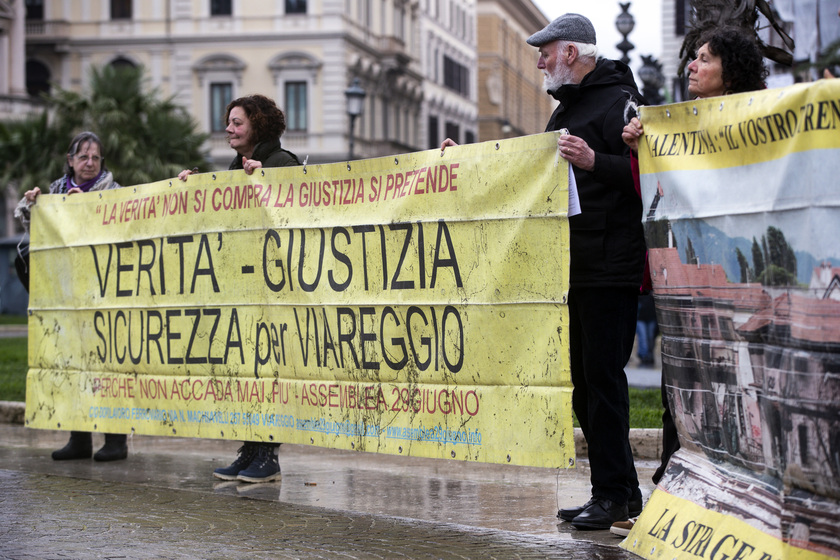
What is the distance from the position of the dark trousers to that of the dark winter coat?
7.15 ft

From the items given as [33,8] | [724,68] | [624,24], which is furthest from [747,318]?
[33,8]

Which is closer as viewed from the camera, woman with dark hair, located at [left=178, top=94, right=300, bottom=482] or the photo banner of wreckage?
the photo banner of wreckage

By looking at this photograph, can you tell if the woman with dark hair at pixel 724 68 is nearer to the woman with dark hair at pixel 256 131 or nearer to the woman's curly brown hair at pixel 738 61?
the woman's curly brown hair at pixel 738 61

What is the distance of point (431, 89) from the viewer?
6781cm

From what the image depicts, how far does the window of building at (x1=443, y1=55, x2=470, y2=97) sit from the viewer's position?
71.8 m

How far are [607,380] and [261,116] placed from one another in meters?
2.75

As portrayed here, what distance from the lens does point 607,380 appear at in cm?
513

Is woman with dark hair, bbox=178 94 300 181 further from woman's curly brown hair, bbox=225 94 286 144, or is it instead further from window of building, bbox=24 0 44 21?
window of building, bbox=24 0 44 21

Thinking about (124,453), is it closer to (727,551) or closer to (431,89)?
(727,551)

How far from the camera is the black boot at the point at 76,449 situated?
7.64 meters

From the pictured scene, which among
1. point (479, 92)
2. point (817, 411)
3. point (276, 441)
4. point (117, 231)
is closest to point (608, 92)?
point (817, 411)

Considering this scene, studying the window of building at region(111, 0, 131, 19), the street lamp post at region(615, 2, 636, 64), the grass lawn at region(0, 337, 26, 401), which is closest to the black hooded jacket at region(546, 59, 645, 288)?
the grass lawn at region(0, 337, 26, 401)

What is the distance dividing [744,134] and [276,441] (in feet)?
10.4

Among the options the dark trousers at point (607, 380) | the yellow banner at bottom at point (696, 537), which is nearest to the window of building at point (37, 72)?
the dark trousers at point (607, 380)
